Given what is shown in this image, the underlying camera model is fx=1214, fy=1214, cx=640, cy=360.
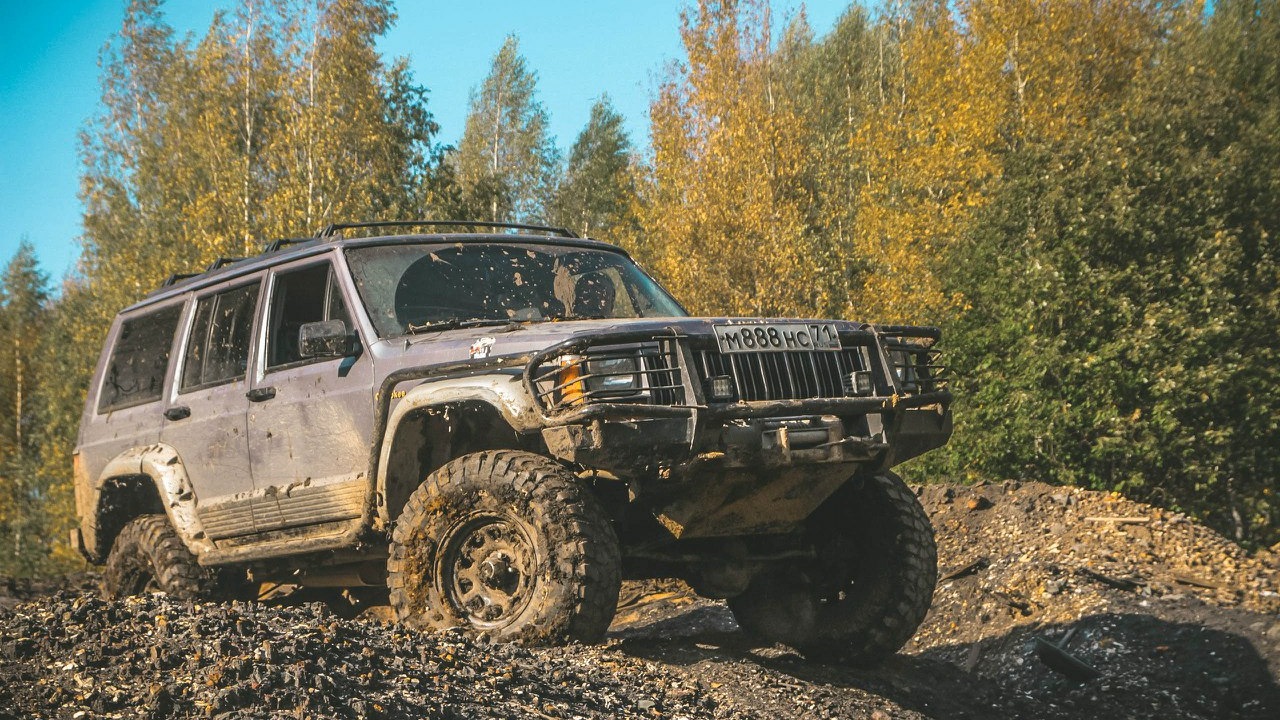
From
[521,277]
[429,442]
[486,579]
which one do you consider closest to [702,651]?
[486,579]

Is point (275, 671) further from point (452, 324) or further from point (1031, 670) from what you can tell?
point (1031, 670)

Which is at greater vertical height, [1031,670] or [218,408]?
[218,408]

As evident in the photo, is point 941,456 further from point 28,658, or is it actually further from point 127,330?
point 28,658

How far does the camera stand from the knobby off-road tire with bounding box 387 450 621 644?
4922 mm

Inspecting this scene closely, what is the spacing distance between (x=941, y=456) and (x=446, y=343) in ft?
47.0

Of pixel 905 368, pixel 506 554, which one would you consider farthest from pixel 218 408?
pixel 905 368

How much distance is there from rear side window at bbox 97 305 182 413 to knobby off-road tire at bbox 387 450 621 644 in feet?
9.57

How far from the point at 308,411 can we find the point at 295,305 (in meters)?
0.77

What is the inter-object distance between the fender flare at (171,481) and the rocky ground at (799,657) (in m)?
0.89

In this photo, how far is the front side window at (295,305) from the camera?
6453 millimetres

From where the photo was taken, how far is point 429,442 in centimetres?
582

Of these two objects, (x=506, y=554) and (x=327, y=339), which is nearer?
(x=506, y=554)

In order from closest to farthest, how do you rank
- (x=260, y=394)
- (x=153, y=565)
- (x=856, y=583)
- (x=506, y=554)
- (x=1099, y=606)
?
(x=506, y=554), (x=856, y=583), (x=260, y=394), (x=153, y=565), (x=1099, y=606)

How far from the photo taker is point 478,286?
624 cm
